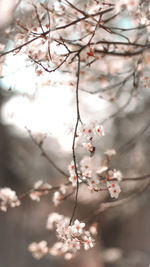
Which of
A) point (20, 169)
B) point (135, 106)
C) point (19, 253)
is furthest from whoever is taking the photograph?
point (20, 169)

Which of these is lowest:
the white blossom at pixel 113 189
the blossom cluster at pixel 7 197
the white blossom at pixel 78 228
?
the white blossom at pixel 78 228

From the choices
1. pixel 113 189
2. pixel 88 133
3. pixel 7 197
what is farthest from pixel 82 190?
pixel 88 133

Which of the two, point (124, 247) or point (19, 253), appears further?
point (124, 247)

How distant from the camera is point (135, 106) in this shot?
4.85 m

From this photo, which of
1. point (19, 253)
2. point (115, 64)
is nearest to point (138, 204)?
point (115, 64)

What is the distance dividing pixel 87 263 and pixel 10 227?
6.90ft

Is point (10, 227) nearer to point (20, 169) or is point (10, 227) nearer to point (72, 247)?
point (20, 169)

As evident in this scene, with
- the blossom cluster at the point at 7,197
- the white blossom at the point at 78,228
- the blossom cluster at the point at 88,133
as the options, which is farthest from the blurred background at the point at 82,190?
the white blossom at the point at 78,228

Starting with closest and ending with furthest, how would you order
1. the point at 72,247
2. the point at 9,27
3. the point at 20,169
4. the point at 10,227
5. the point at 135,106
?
the point at 72,247 → the point at 9,27 → the point at 135,106 → the point at 10,227 → the point at 20,169

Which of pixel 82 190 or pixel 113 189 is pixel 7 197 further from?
pixel 82 190

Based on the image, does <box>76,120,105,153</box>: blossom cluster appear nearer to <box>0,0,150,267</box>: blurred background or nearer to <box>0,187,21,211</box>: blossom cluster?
<box>0,187,21,211</box>: blossom cluster

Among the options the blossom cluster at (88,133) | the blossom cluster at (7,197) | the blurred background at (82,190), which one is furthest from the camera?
the blurred background at (82,190)

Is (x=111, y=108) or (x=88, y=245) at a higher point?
(x=111, y=108)

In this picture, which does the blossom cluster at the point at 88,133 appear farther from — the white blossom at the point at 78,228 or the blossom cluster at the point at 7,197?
the blossom cluster at the point at 7,197
